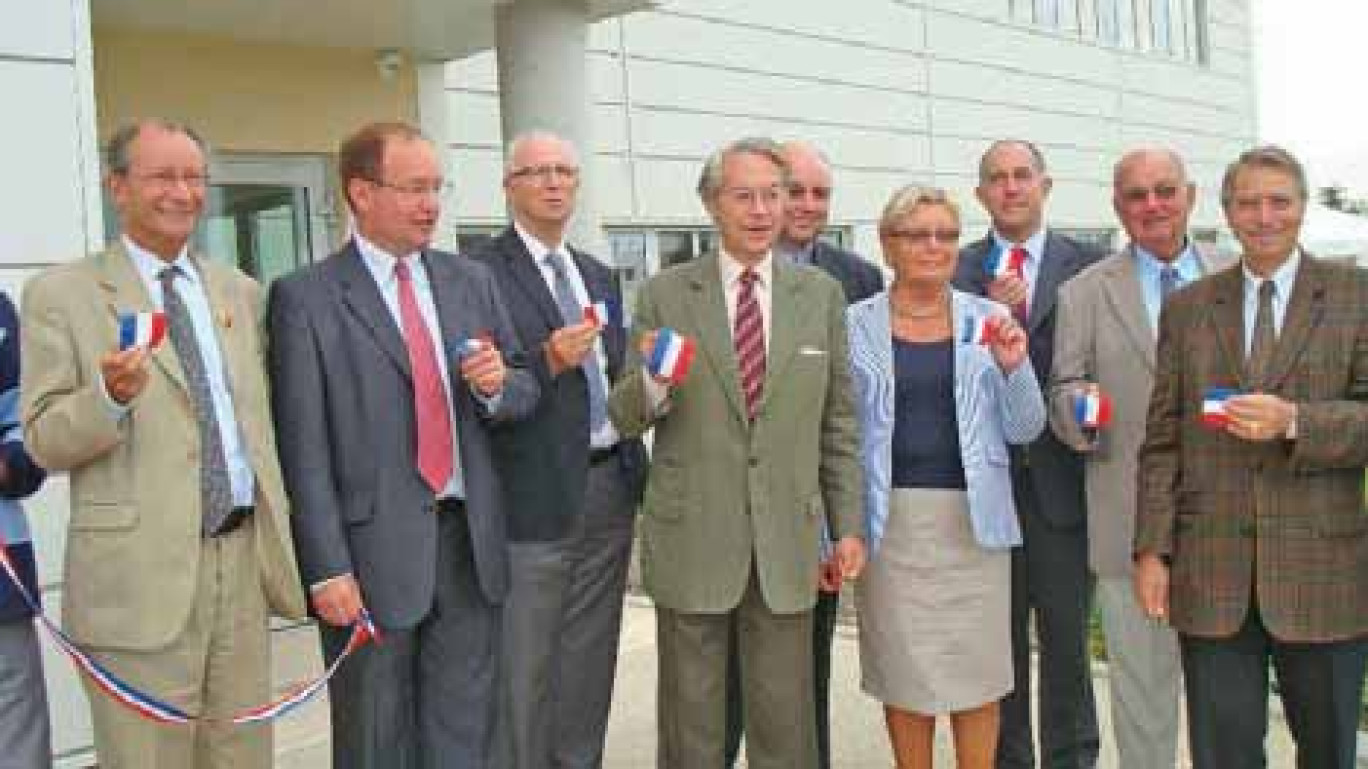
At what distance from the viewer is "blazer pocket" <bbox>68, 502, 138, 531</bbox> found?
2.95 m

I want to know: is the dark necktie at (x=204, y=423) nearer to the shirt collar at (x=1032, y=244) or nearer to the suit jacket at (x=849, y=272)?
the suit jacket at (x=849, y=272)

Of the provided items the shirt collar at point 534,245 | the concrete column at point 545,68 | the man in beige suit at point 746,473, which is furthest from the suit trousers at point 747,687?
the concrete column at point 545,68

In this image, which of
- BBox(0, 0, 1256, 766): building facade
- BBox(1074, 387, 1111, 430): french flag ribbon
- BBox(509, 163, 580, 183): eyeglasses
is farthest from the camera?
BBox(0, 0, 1256, 766): building facade

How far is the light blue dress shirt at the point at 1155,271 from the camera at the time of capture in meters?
3.86

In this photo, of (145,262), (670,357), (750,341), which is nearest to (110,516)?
(145,262)

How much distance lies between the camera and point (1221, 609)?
128 inches

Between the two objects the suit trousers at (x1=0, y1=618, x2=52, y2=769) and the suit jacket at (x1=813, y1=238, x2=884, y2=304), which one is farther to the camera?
the suit jacket at (x1=813, y1=238, x2=884, y2=304)

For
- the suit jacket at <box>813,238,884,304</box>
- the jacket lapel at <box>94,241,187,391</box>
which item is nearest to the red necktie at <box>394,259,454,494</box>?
the jacket lapel at <box>94,241,187,391</box>

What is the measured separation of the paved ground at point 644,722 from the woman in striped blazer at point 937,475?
1000 millimetres

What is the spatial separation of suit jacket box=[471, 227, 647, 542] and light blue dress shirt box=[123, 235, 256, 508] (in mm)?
855

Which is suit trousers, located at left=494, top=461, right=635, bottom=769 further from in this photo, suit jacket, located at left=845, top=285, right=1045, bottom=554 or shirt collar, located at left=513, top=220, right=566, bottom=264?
suit jacket, located at left=845, top=285, right=1045, bottom=554

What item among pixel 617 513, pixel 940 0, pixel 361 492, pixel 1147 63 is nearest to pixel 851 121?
pixel 940 0

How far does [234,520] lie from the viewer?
3.12 m

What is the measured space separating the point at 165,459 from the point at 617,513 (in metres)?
1.52
